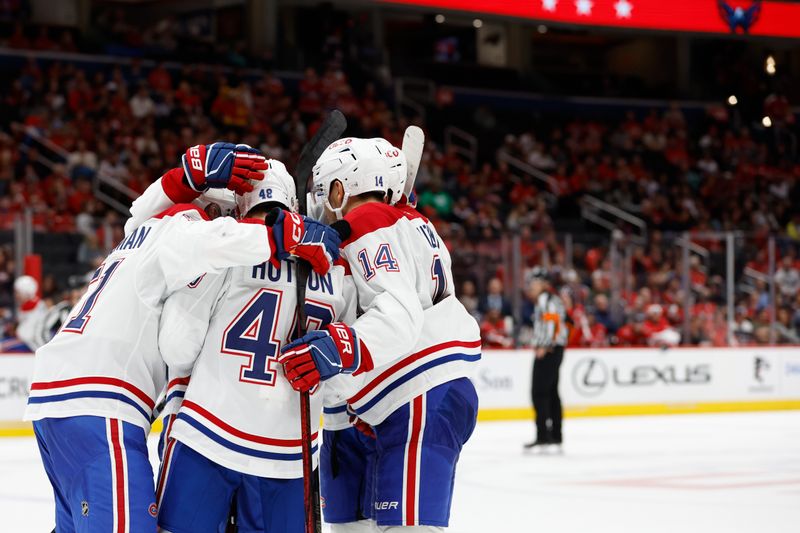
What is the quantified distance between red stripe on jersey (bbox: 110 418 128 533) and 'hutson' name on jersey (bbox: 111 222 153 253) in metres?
0.44

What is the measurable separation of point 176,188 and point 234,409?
612mm

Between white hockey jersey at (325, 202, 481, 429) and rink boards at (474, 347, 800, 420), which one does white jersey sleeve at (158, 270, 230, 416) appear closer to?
white hockey jersey at (325, 202, 481, 429)

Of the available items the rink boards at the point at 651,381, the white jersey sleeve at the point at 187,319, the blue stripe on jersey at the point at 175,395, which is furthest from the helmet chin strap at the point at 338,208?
the rink boards at the point at 651,381

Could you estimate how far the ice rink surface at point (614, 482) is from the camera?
5852mm

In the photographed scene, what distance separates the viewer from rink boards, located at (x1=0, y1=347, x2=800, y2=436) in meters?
11.8

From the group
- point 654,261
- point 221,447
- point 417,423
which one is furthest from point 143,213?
point 654,261

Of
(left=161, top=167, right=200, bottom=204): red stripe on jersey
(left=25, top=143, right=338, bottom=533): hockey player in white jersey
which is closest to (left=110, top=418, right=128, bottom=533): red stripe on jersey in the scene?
(left=25, top=143, right=338, bottom=533): hockey player in white jersey

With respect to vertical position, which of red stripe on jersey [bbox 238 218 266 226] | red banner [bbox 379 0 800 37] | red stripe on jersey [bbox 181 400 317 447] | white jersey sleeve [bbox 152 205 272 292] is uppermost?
red banner [bbox 379 0 800 37]

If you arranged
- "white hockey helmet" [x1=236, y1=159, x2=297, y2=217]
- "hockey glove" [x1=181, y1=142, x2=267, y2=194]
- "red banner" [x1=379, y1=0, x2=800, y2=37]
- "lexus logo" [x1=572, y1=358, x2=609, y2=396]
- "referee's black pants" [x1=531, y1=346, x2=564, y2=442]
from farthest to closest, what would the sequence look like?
"red banner" [x1=379, y1=0, x2=800, y2=37] → "lexus logo" [x1=572, y1=358, x2=609, y2=396] → "referee's black pants" [x1=531, y1=346, x2=564, y2=442] → "white hockey helmet" [x1=236, y1=159, x2=297, y2=217] → "hockey glove" [x1=181, y1=142, x2=267, y2=194]

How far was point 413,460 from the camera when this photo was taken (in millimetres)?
3072

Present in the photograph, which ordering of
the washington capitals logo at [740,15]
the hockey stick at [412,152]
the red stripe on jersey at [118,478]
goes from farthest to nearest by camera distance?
the washington capitals logo at [740,15]
the hockey stick at [412,152]
the red stripe on jersey at [118,478]

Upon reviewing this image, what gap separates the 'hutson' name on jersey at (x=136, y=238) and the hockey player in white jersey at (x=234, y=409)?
0.60ft

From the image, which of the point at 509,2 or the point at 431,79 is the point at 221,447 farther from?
the point at 431,79

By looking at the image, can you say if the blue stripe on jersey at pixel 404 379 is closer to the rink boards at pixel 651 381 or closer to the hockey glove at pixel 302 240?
the hockey glove at pixel 302 240
